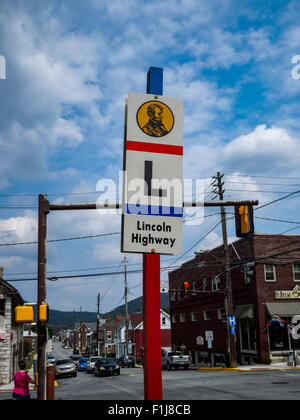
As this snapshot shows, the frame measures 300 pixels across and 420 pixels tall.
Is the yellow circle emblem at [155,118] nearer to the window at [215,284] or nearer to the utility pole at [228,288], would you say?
the utility pole at [228,288]

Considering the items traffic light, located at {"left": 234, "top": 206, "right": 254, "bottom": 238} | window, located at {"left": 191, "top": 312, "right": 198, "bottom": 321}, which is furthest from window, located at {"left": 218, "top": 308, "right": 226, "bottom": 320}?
traffic light, located at {"left": 234, "top": 206, "right": 254, "bottom": 238}

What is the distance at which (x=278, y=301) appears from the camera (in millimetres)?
34125

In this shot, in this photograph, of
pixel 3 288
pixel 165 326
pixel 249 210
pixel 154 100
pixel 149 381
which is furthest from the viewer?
pixel 165 326

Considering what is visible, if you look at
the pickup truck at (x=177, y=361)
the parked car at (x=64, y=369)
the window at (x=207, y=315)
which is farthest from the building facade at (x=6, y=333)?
the window at (x=207, y=315)

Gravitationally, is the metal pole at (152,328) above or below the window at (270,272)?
below

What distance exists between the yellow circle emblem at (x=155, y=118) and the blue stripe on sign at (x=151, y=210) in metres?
0.82

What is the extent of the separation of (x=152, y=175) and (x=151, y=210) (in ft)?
1.26

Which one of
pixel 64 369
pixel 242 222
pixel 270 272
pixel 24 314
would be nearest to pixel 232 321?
pixel 270 272

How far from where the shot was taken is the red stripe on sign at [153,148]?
4701 mm

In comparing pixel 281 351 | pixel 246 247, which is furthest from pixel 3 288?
pixel 281 351

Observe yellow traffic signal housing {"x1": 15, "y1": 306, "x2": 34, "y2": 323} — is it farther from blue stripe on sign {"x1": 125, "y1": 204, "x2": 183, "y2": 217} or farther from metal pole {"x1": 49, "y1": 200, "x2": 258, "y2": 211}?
blue stripe on sign {"x1": 125, "y1": 204, "x2": 183, "y2": 217}
